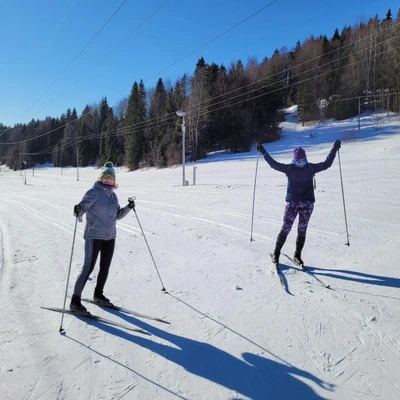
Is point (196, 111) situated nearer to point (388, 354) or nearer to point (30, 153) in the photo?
point (388, 354)

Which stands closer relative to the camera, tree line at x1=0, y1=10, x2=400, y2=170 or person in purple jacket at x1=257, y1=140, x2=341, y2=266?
person in purple jacket at x1=257, y1=140, x2=341, y2=266

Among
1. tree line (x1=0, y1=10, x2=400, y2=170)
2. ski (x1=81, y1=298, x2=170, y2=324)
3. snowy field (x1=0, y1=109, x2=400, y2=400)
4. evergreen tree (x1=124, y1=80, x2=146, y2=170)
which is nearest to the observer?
snowy field (x1=0, y1=109, x2=400, y2=400)

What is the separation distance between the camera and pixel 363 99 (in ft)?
123

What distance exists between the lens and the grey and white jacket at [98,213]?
334cm

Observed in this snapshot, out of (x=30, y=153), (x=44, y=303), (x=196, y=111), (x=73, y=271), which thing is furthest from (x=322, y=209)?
(x=30, y=153)

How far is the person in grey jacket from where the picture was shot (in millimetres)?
3336

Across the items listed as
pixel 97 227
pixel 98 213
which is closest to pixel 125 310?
pixel 97 227

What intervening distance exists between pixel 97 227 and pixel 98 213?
0.55 ft

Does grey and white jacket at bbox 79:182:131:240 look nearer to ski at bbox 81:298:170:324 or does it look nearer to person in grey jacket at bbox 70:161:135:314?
person in grey jacket at bbox 70:161:135:314

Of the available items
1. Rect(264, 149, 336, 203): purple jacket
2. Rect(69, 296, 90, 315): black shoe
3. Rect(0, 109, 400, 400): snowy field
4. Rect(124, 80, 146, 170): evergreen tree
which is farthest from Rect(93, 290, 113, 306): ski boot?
Rect(124, 80, 146, 170): evergreen tree

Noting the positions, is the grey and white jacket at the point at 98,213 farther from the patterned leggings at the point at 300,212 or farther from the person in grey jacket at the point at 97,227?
the patterned leggings at the point at 300,212

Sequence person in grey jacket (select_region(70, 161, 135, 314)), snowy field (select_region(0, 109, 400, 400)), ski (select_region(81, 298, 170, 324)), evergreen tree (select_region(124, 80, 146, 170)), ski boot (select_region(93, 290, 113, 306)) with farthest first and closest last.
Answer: evergreen tree (select_region(124, 80, 146, 170)), ski boot (select_region(93, 290, 113, 306)), person in grey jacket (select_region(70, 161, 135, 314)), ski (select_region(81, 298, 170, 324)), snowy field (select_region(0, 109, 400, 400))

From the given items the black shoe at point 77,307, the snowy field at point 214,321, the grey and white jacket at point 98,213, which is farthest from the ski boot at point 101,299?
the grey and white jacket at point 98,213

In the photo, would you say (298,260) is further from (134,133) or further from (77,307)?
(134,133)
